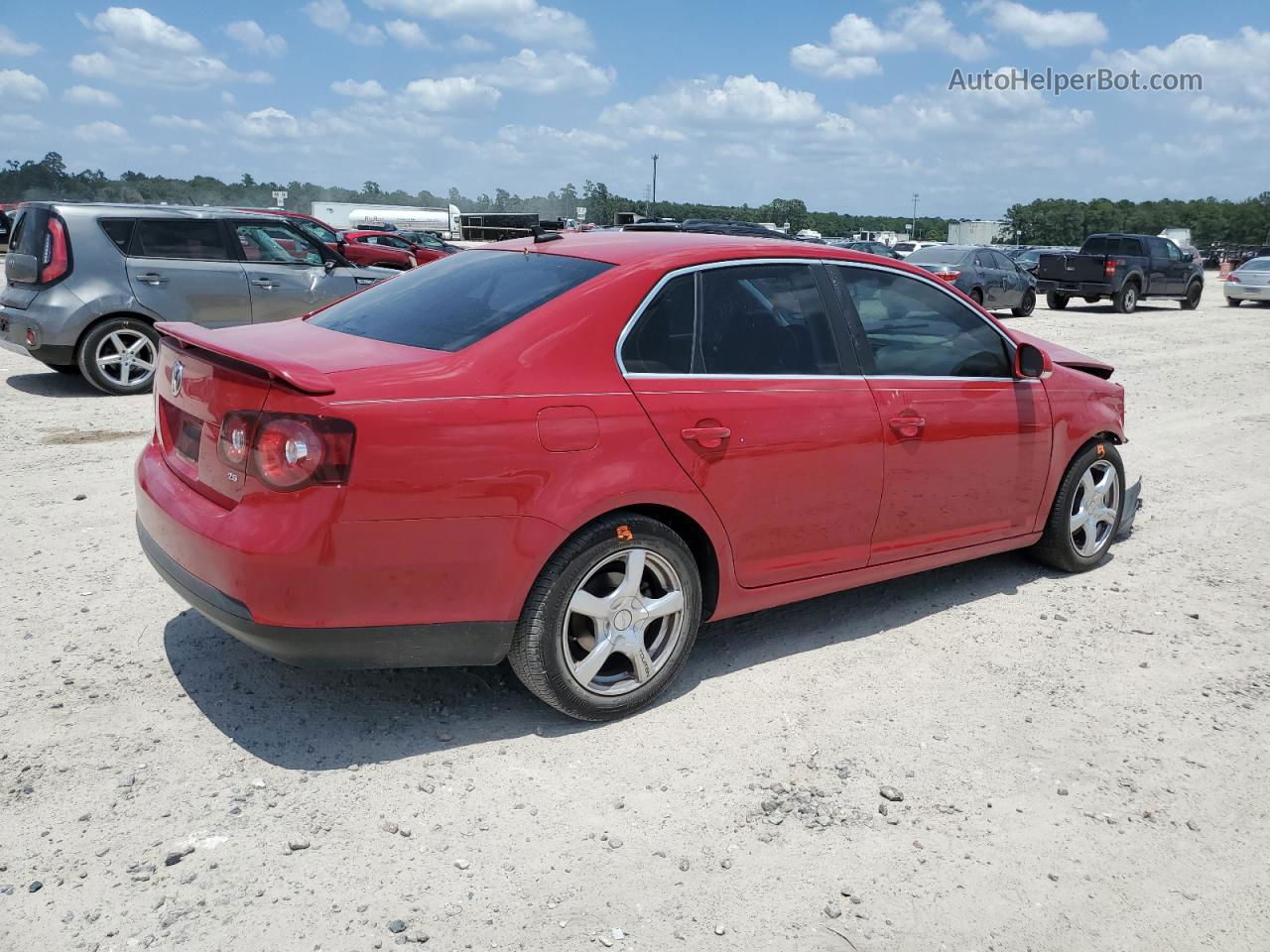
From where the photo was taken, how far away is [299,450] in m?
3.12

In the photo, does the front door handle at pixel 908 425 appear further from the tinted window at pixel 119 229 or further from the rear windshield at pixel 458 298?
the tinted window at pixel 119 229

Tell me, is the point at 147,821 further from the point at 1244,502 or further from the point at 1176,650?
the point at 1244,502

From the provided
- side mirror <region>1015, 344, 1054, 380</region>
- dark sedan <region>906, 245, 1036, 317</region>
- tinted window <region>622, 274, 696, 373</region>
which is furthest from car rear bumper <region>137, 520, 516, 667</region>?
dark sedan <region>906, 245, 1036, 317</region>

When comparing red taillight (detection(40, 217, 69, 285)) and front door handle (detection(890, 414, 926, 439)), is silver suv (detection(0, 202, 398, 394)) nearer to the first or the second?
red taillight (detection(40, 217, 69, 285))

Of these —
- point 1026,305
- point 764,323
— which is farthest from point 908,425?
point 1026,305

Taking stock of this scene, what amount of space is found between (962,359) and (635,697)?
221 cm

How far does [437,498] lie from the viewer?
10.6ft

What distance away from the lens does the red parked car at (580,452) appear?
3189 millimetres

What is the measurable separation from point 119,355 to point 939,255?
16.9 metres

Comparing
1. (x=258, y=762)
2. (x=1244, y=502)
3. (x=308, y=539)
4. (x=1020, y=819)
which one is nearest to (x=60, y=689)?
(x=258, y=762)

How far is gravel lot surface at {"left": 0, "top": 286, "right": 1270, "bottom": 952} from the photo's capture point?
279 centimetres

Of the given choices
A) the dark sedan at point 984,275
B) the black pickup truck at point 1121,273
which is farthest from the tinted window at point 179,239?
the black pickup truck at point 1121,273

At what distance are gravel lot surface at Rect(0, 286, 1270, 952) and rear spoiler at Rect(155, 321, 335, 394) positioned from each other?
4.11 feet

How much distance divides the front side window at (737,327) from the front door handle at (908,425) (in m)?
0.34
